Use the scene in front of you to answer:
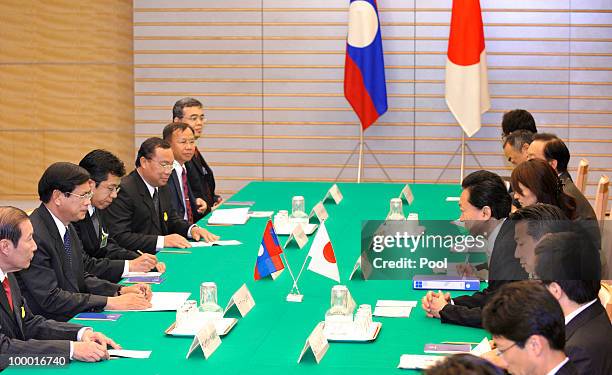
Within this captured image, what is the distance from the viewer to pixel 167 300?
15.1 ft

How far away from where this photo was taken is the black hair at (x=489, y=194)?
4965 mm

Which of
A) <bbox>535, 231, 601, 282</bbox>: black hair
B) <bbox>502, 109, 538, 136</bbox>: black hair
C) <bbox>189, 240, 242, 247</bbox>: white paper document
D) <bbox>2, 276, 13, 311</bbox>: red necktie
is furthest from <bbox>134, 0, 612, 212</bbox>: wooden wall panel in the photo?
<bbox>535, 231, 601, 282</bbox>: black hair

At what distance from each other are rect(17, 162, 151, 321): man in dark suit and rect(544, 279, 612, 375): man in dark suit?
6.58 ft

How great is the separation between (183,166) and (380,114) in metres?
3.11

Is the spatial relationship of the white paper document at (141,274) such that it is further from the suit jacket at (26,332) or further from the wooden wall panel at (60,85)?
the wooden wall panel at (60,85)

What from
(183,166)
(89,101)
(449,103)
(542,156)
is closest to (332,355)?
(542,156)

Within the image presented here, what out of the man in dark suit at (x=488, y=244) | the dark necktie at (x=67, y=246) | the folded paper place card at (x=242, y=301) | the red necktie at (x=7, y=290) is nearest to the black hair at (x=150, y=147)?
the dark necktie at (x=67, y=246)

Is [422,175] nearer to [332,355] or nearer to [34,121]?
[34,121]

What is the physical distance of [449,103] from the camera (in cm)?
981

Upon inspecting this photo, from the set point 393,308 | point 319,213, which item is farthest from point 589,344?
point 319,213

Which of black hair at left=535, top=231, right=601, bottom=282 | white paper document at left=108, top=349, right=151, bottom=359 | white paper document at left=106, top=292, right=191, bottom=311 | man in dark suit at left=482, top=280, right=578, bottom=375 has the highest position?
black hair at left=535, top=231, right=601, bottom=282

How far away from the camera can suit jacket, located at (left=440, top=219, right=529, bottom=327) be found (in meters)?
4.21

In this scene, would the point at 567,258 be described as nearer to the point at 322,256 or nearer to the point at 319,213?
the point at 322,256

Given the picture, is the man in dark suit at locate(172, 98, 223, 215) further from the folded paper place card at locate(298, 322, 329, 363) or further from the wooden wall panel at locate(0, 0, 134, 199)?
the folded paper place card at locate(298, 322, 329, 363)
